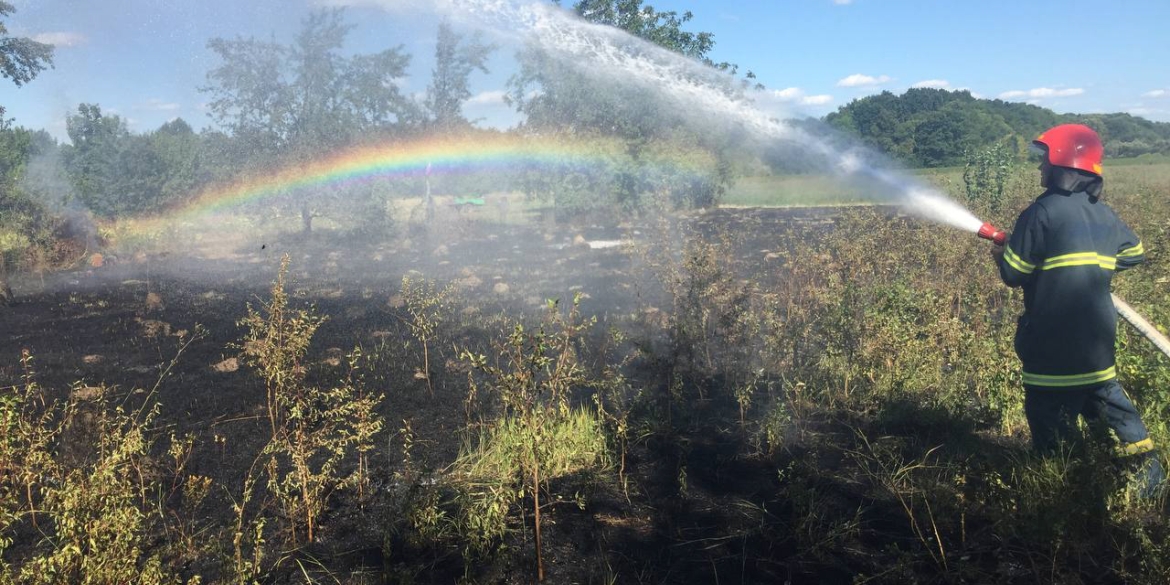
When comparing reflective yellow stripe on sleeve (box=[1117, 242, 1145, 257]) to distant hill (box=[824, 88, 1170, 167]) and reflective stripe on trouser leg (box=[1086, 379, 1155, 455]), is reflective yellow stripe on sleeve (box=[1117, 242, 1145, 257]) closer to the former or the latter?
reflective stripe on trouser leg (box=[1086, 379, 1155, 455])

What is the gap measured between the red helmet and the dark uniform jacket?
0.46 ft

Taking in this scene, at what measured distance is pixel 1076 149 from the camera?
3287 mm

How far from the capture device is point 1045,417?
341 cm

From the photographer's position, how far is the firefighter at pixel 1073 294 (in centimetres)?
320

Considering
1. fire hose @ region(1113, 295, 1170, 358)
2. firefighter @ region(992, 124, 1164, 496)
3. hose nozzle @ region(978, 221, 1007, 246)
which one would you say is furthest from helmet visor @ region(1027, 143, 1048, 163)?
fire hose @ region(1113, 295, 1170, 358)

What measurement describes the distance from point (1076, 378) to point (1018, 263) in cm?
62

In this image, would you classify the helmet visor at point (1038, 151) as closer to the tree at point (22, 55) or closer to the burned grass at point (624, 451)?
the burned grass at point (624, 451)

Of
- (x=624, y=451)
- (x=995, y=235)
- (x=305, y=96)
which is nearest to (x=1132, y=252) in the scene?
(x=995, y=235)

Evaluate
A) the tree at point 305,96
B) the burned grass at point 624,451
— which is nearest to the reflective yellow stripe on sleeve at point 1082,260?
the burned grass at point 624,451

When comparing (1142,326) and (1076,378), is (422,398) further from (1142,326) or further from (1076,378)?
(1142,326)

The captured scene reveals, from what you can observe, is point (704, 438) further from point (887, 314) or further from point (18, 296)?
point (18, 296)

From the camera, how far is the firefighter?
3.20m

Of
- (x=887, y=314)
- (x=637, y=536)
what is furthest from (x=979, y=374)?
(x=637, y=536)

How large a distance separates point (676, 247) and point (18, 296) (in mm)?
10328
